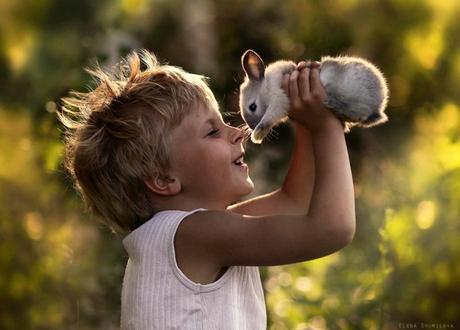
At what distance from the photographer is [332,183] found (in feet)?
7.45

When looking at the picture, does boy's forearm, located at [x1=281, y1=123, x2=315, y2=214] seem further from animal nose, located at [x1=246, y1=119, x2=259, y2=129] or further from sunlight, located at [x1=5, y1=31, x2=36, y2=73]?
sunlight, located at [x1=5, y1=31, x2=36, y2=73]

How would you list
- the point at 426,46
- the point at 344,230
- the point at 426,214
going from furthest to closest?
1. the point at 426,46
2. the point at 426,214
3. the point at 344,230

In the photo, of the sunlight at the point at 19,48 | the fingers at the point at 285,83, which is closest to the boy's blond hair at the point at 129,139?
the fingers at the point at 285,83

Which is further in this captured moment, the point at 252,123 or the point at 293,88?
the point at 252,123

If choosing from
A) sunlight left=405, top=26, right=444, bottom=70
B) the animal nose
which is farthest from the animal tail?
sunlight left=405, top=26, right=444, bottom=70

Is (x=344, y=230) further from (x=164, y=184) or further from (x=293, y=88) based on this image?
(x=164, y=184)

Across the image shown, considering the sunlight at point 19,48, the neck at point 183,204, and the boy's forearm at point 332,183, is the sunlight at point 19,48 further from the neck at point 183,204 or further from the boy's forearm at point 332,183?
the boy's forearm at point 332,183

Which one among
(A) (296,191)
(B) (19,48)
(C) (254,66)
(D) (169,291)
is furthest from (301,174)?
(B) (19,48)

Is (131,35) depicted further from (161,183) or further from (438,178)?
(161,183)

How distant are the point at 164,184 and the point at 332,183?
49 cm

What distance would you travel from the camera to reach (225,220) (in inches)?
92.7

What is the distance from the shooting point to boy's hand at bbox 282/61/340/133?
233cm

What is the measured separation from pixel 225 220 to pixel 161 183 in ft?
0.85

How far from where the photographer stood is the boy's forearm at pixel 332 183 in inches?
88.3
